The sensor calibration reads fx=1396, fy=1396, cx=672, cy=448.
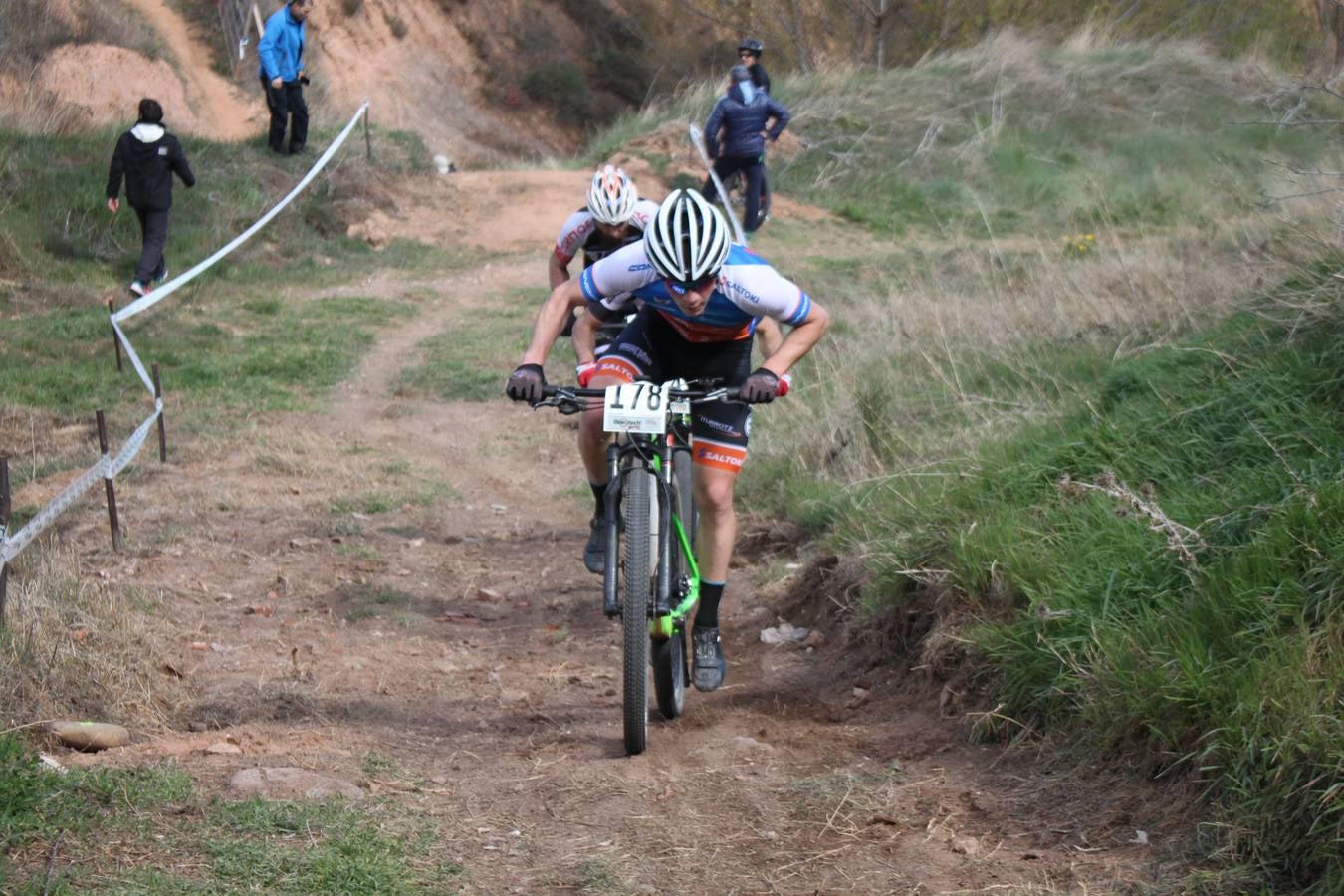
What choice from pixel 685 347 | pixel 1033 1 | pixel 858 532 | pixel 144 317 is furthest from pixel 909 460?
pixel 1033 1

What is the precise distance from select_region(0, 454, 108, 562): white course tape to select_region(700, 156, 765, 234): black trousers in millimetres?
10939

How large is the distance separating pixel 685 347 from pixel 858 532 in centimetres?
129

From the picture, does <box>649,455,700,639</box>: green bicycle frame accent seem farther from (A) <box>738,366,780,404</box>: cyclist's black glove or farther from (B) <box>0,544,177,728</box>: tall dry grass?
(B) <box>0,544,177,728</box>: tall dry grass

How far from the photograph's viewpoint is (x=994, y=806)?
14.1 ft

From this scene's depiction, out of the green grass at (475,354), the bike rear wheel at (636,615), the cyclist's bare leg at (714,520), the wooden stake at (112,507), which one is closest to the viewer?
the bike rear wheel at (636,615)

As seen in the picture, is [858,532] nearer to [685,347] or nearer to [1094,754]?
[685,347]

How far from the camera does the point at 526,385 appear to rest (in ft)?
16.3

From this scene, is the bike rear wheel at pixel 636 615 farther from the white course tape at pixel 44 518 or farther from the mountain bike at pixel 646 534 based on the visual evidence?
the white course tape at pixel 44 518

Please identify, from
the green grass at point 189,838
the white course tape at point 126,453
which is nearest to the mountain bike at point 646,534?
the green grass at point 189,838

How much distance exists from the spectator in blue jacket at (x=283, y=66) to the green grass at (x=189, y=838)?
1508 cm

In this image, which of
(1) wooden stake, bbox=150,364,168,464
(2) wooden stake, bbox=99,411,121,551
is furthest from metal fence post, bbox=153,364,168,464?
(2) wooden stake, bbox=99,411,121,551

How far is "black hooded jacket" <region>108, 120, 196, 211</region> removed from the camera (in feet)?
44.7

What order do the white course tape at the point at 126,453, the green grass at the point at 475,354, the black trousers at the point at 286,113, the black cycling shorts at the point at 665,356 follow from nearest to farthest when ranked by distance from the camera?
the black cycling shorts at the point at 665,356
the white course tape at the point at 126,453
the green grass at the point at 475,354
the black trousers at the point at 286,113

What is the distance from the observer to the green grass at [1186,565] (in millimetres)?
3686
